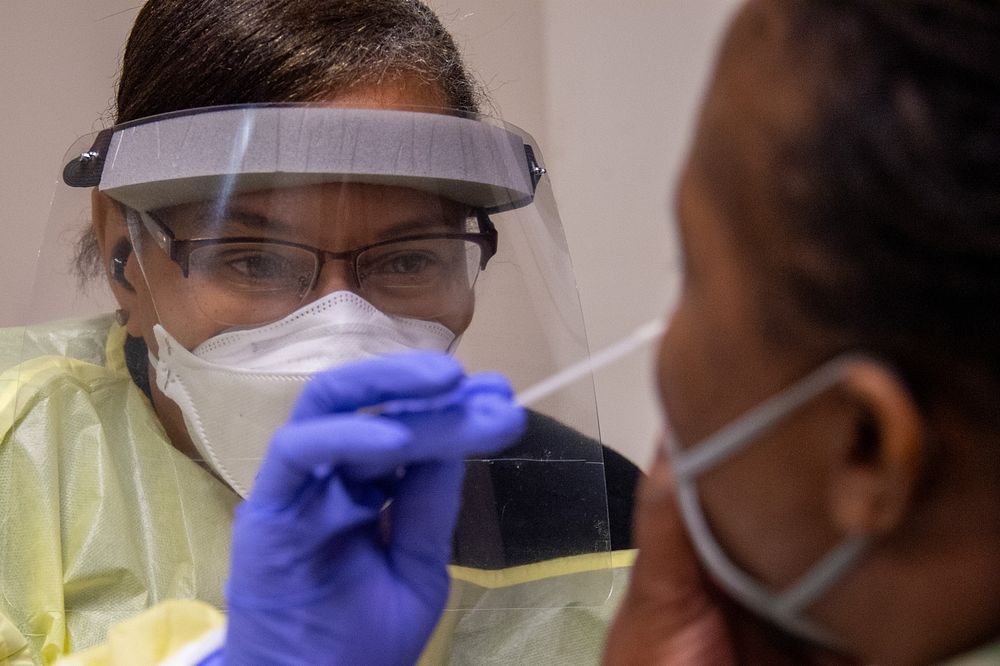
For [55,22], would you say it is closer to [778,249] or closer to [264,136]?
[264,136]

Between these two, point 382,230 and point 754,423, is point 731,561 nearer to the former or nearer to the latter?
point 754,423

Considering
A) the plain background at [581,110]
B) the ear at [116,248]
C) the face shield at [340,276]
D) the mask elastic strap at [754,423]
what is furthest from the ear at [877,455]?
the ear at [116,248]

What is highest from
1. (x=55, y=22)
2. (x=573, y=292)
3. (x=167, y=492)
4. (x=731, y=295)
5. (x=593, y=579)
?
(x=55, y=22)

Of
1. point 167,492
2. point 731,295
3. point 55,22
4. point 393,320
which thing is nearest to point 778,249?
point 731,295

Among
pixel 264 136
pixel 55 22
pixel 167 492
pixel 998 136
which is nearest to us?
pixel 998 136

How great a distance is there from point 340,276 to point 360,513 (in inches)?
14.5

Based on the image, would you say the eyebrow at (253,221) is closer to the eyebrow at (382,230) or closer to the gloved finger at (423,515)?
the eyebrow at (382,230)

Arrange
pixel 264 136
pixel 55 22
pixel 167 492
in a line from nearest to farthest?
1. pixel 264 136
2. pixel 167 492
3. pixel 55 22

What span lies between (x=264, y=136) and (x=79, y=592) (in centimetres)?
48

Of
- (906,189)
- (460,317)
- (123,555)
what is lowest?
(123,555)

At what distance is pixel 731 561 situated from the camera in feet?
1.32

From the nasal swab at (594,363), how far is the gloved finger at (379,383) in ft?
0.22

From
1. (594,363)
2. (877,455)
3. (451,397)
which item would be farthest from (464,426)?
(877,455)

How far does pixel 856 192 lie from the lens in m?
0.33
